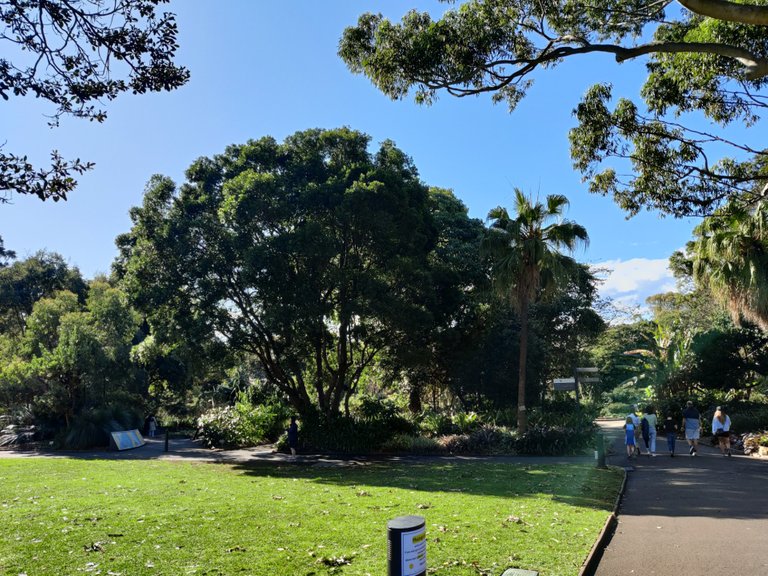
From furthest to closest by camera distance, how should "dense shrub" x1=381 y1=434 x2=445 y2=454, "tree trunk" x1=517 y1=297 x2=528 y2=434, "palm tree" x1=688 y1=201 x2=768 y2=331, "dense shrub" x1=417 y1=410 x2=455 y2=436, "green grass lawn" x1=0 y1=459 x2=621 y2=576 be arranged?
1. "dense shrub" x1=417 y1=410 x2=455 y2=436
2. "dense shrub" x1=381 y1=434 x2=445 y2=454
3. "palm tree" x1=688 y1=201 x2=768 y2=331
4. "tree trunk" x1=517 y1=297 x2=528 y2=434
5. "green grass lawn" x1=0 y1=459 x2=621 y2=576

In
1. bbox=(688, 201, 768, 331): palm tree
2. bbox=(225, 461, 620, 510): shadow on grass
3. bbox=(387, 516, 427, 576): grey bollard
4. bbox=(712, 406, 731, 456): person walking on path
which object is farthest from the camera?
bbox=(688, 201, 768, 331): palm tree

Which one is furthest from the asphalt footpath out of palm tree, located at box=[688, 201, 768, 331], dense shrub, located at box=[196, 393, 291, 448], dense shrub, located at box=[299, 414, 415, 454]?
dense shrub, located at box=[196, 393, 291, 448]

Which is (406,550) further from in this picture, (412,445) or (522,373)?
(412,445)

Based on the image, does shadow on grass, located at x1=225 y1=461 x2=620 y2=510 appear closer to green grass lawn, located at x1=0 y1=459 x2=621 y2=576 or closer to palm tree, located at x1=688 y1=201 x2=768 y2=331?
green grass lawn, located at x1=0 y1=459 x2=621 y2=576

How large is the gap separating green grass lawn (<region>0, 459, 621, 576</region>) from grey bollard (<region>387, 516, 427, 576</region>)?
6.91 ft

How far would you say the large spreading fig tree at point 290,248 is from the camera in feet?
62.5

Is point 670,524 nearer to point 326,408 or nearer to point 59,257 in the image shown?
point 326,408

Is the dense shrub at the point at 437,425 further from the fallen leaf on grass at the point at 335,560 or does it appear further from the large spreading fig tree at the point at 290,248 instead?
the fallen leaf on grass at the point at 335,560

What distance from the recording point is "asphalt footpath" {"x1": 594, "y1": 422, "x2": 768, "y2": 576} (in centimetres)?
636

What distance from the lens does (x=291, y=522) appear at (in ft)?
26.5

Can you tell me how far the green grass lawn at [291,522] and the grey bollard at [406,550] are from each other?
2107 millimetres

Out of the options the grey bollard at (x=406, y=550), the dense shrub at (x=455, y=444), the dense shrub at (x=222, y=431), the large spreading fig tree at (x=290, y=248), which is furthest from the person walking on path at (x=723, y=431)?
the dense shrub at (x=222, y=431)

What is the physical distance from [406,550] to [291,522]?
15.7ft

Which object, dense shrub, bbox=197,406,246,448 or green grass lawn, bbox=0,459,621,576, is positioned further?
dense shrub, bbox=197,406,246,448
